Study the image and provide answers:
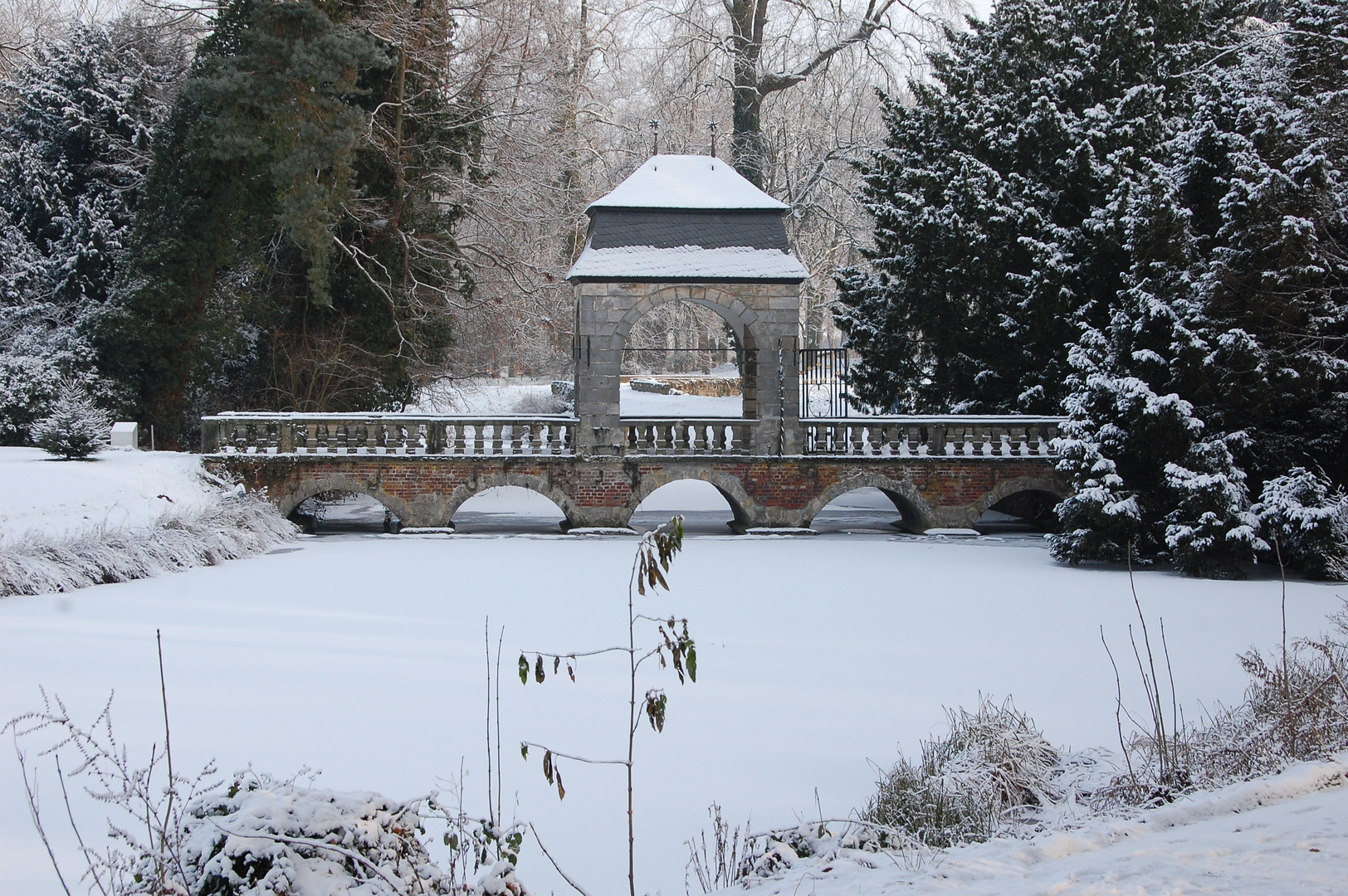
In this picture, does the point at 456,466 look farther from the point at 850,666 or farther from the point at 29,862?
the point at 29,862

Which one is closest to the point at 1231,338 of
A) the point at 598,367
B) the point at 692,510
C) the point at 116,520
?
the point at 598,367

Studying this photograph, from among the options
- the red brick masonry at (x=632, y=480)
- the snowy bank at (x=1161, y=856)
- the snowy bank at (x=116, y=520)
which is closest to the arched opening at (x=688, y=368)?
the red brick masonry at (x=632, y=480)

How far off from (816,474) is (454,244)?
8192 mm

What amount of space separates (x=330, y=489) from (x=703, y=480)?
5.40 metres

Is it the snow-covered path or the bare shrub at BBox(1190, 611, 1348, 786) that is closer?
the bare shrub at BBox(1190, 611, 1348, 786)

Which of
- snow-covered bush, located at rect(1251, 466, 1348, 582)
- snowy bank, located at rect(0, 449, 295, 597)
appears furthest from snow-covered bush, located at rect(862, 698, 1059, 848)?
snowy bank, located at rect(0, 449, 295, 597)

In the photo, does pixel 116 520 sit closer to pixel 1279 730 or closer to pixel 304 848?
pixel 304 848

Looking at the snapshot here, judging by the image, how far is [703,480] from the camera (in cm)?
1658

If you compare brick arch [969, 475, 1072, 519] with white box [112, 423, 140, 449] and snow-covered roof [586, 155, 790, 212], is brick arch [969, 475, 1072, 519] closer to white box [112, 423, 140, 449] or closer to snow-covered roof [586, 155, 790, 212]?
snow-covered roof [586, 155, 790, 212]

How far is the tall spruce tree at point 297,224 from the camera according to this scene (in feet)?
58.1

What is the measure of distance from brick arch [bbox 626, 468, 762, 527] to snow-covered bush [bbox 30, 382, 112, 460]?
284 inches

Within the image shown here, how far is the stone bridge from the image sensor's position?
16.3 metres

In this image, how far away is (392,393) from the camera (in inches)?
817

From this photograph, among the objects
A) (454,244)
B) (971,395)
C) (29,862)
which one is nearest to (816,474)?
(971,395)
